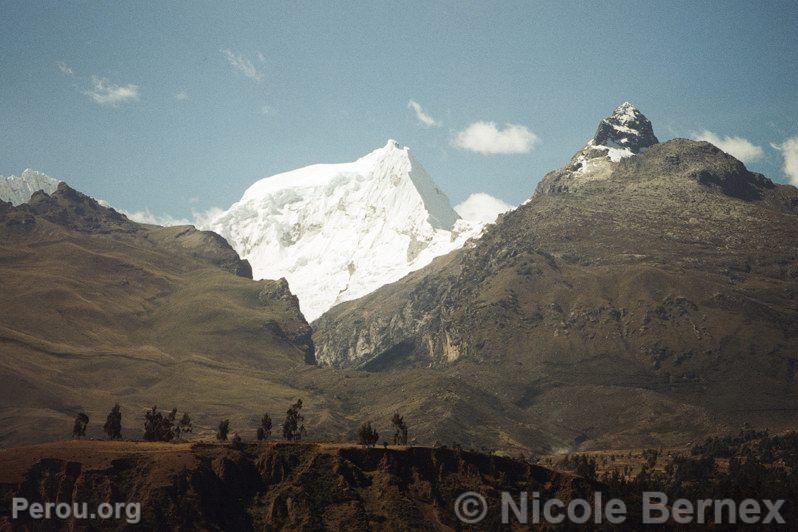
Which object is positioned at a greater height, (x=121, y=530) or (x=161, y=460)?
(x=161, y=460)

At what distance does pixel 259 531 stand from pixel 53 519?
3814 centimetres

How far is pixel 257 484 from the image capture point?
18762cm

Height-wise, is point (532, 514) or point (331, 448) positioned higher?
point (331, 448)

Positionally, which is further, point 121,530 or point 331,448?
point 331,448

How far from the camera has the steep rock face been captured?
176875 mm

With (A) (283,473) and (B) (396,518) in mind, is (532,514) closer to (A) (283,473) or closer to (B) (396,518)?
(B) (396,518)

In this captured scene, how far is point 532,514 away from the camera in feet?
627

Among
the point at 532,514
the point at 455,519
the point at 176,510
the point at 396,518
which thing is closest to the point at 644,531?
the point at 532,514

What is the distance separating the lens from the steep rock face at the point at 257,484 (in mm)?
176875

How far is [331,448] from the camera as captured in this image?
19362 centimetres

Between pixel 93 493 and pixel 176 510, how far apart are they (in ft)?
55.9

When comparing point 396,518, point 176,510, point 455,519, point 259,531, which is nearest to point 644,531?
point 455,519

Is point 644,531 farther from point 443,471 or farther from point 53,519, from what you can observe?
point 53,519

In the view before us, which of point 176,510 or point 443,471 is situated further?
point 443,471
